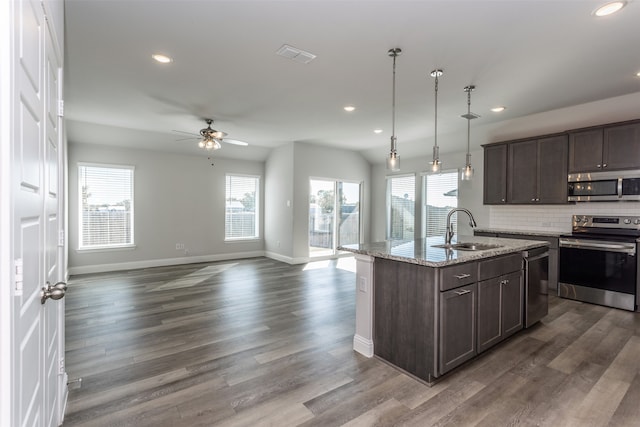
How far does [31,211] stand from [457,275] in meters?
2.51

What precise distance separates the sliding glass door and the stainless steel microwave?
4.69 m

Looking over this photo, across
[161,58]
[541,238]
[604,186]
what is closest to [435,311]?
[161,58]

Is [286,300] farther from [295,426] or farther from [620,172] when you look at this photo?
[620,172]

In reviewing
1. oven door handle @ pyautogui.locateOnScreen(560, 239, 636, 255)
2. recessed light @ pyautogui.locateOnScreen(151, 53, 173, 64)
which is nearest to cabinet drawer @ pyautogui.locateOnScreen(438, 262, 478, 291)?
oven door handle @ pyautogui.locateOnScreen(560, 239, 636, 255)

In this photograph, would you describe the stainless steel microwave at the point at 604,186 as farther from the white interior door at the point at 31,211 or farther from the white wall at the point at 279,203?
the white interior door at the point at 31,211

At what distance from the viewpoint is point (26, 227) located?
1031 mm

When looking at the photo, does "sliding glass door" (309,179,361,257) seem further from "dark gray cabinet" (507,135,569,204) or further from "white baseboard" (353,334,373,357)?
"white baseboard" (353,334,373,357)

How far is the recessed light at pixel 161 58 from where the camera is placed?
3.02m

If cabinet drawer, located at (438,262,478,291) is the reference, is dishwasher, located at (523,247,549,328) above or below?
below

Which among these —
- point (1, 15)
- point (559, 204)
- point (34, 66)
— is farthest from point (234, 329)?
point (559, 204)

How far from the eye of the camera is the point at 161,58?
10.1 feet

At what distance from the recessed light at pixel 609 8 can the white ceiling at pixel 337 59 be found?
8 centimetres

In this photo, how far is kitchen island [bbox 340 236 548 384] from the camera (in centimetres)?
234

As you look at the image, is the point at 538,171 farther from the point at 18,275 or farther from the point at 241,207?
the point at 241,207
